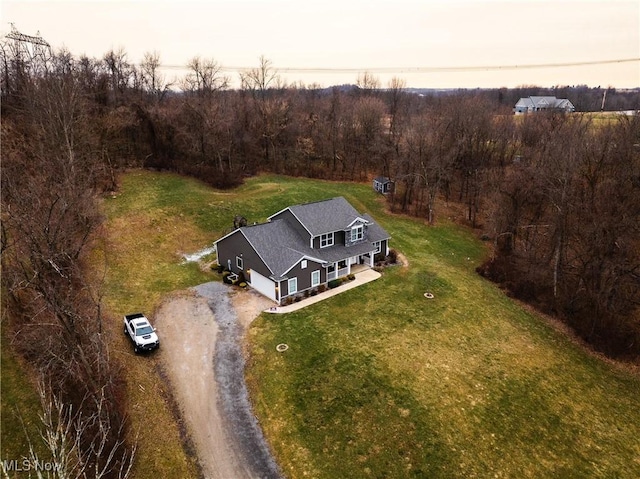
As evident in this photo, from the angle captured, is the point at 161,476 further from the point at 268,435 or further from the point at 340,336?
the point at 340,336

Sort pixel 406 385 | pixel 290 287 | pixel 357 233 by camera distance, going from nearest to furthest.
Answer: pixel 406 385 → pixel 290 287 → pixel 357 233

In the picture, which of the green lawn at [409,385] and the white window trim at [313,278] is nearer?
the green lawn at [409,385]

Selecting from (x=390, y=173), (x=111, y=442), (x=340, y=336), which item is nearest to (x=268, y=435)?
(x=111, y=442)

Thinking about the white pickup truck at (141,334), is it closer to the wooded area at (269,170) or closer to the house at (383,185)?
the wooded area at (269,170)

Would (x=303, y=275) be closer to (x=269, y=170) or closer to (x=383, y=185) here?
(x=383, y=185)

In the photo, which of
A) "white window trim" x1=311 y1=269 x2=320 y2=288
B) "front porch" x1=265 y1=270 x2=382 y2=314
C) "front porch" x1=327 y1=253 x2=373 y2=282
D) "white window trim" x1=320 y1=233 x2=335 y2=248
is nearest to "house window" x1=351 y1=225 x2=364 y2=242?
Answer: "front porch" x1=327 y1=253 x2=373 y2=282

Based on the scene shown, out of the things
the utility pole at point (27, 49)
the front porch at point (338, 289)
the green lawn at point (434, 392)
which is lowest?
the green lawn at point (434, 392)

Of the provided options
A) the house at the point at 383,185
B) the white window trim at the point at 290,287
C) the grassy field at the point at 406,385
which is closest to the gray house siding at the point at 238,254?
the white window trim at the point at 290,287

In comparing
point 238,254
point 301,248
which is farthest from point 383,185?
point 238,254
